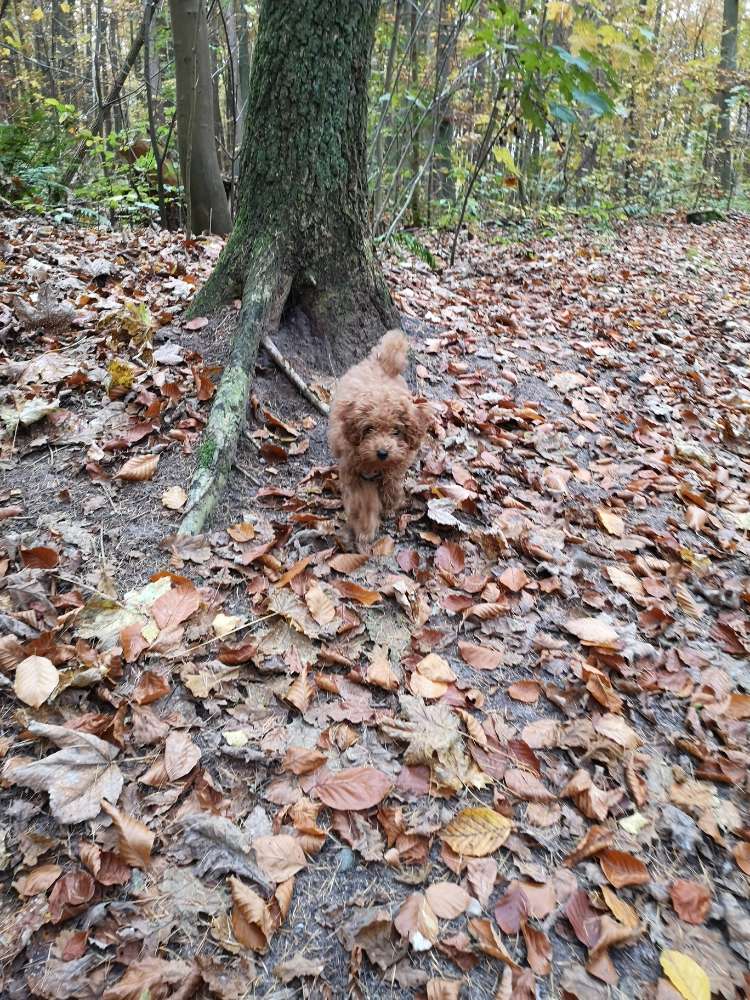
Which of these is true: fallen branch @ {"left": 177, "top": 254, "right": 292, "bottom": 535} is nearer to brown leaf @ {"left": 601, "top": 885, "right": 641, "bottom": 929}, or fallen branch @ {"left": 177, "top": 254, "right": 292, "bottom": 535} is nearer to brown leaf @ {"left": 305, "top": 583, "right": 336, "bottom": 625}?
brown leaf @ {"left": 305, "top": 583, "right": 336, "bottom": 625}

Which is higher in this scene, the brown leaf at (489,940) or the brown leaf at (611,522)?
the brown leaf at (611,522)

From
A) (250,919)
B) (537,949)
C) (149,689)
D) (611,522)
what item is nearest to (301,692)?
(149,689)

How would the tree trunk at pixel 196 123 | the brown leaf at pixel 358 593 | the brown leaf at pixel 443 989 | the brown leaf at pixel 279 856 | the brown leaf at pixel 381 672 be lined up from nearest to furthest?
the brown leaf at pixel 443 989, the brown leaf at pixel 279 856, the brown leaf at pixel 381 672, the brown leaf at pixel 358 593, the tree trunk at pixel 196 123

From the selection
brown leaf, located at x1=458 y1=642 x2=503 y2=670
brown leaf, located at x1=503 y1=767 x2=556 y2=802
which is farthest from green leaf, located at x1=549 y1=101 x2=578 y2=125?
brown leaf, located at x1=503 y1=767 x2=556 y2=802

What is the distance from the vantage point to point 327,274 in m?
4.62

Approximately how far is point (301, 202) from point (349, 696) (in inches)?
136

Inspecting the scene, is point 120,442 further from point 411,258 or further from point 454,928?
point 411,258

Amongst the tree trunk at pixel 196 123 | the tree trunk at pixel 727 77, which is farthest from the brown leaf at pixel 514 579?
the tree trunk at pixel 727 77

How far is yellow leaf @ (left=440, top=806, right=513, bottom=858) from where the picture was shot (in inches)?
88.0

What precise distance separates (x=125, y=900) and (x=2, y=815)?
0.54 meters

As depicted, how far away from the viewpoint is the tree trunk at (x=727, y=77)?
799 inches

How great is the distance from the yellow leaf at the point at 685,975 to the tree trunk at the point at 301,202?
9.69 ft

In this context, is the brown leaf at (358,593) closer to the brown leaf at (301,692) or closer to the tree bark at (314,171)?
the brown leaf at (301,692)

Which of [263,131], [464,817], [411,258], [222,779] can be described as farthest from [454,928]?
[411,258]
